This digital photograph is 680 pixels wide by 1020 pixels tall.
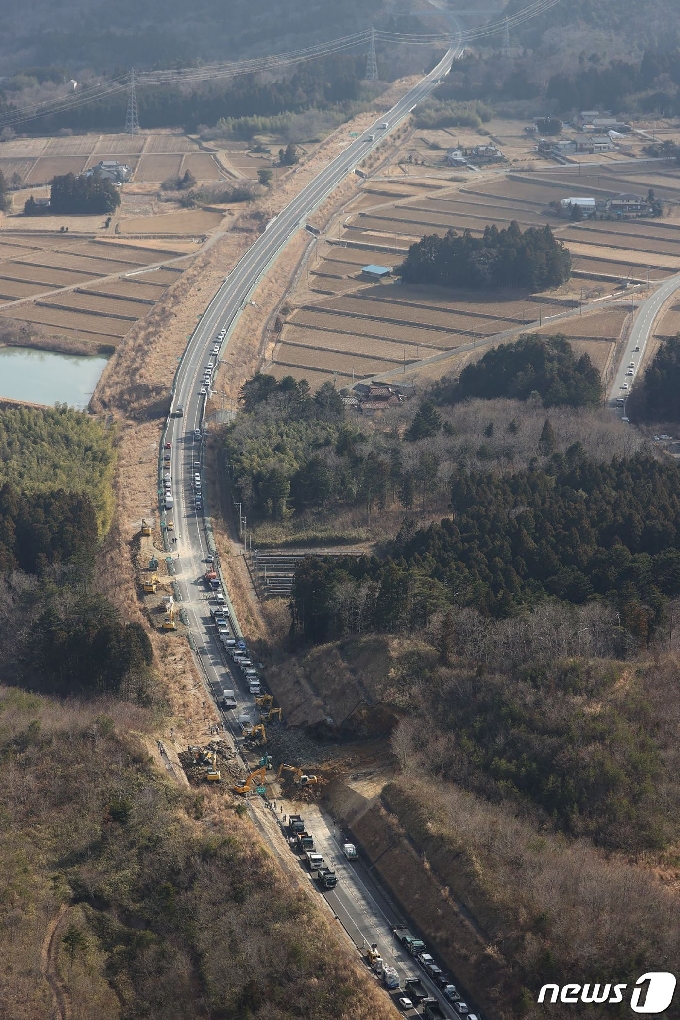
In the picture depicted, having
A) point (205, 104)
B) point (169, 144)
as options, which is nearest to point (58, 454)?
point (169, 144)

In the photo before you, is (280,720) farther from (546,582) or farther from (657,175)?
(657,175)

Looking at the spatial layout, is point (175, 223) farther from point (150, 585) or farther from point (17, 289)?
point (150, 585)

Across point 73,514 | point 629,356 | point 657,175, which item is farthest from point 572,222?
point 73,514

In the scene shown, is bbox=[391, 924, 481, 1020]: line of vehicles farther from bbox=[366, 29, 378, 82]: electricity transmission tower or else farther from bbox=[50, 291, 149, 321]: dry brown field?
bbox=[366, 29, 378, 82]: electricity transmission tower

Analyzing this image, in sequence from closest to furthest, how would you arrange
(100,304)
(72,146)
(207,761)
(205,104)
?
(207,761)
(100,304)
(72,146)
(205,104)

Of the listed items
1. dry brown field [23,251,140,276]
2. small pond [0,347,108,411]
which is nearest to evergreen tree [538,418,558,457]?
small pond [0,347,108,411]

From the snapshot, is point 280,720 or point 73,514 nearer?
A: point 280,720

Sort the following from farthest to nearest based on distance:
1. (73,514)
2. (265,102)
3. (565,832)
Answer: (265,102)
(73,514)
(565,832)

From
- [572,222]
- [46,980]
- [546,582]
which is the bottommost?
[46,980]
